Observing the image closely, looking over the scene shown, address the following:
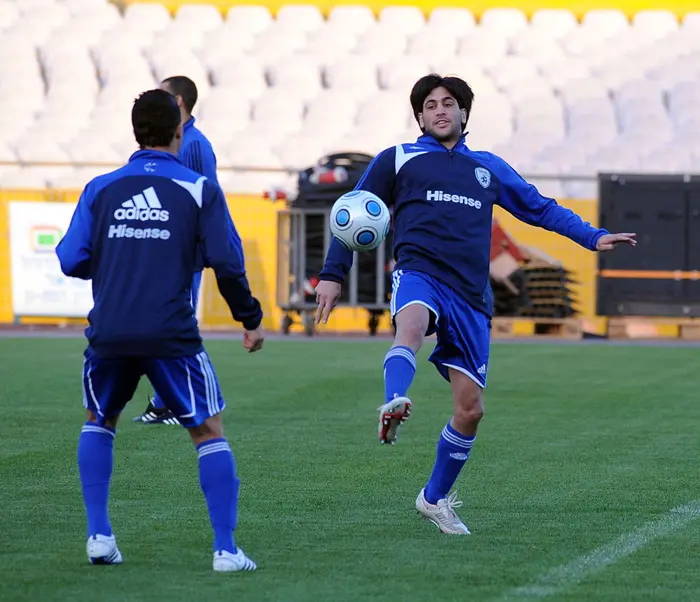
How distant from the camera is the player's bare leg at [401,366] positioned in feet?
17.8

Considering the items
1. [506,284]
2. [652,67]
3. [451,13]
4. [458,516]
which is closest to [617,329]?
[506,284]

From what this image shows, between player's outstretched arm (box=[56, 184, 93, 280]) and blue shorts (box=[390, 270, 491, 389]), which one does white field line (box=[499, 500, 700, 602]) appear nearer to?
blue shorts (box=[390, 270, 491, 389])

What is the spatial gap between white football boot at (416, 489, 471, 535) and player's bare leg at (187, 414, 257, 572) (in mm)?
1174

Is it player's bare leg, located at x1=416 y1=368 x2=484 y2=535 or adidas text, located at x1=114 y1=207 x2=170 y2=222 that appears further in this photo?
player's bare leg, located at x1=416 y1=368 x2=484 y2=535

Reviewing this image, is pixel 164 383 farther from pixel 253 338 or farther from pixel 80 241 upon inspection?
pixel 80 241

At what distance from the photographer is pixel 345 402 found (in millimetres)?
11539

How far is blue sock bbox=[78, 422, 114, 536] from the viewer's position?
5.12 m

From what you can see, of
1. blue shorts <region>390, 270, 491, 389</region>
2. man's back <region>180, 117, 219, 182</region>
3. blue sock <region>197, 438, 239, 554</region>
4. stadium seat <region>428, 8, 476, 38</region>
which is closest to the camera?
blue sock <region>197, 438, 239, 554</region>

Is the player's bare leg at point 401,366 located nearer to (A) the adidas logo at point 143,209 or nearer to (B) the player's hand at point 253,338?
(B) the player's hand at point 253,338

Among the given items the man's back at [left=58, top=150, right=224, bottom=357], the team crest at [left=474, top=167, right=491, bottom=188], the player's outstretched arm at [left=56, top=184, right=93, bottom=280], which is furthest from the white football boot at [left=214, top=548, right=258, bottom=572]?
the team crest at [left=474, top=167, right=491, bottom=188]

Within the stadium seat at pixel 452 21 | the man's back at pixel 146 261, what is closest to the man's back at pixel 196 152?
the man's back at pixel 146 261

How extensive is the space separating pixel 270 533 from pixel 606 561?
54.8 inches

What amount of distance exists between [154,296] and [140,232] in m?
0.22

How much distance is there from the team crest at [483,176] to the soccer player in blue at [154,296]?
A: 1.49 m
